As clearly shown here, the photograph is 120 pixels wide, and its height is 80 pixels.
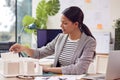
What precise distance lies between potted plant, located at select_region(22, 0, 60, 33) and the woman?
1.97 m

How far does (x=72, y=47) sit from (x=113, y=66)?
1.92 feet

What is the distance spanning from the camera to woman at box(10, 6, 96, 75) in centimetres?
227

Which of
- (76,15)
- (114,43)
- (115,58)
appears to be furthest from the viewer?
(114,43)

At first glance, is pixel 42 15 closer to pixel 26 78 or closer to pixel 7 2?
pixel 7 2

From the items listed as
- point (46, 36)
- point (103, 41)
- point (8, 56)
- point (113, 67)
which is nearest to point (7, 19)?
point (46, 36)

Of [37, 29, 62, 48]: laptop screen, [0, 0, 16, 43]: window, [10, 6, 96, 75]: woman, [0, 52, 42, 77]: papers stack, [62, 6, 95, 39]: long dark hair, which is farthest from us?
[0, 0, 16, 43]: window

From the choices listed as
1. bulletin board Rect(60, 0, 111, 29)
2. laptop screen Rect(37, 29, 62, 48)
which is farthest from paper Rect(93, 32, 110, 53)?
laptop screen Rect(37, 29, 62, 48)

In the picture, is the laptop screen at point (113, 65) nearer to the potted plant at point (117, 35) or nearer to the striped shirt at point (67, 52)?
the striped shirt at point (67, 52)

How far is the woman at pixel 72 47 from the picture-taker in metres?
2.27

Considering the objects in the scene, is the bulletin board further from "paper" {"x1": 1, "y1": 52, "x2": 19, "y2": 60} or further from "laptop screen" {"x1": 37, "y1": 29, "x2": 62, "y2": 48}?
"paper" {"x1": 1, "y1": 52, "x2": 19, "y2": 60}

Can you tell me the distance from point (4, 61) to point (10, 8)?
115 inches

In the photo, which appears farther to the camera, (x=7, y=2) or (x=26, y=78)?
(x=7, y=2)

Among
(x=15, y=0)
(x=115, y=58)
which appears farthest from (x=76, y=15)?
(x=15, y=0)

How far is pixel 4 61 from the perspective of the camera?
6.84 ft
